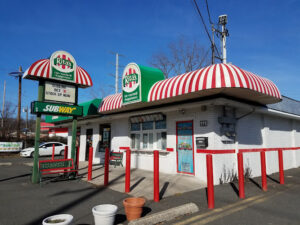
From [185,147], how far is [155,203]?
4047 mm

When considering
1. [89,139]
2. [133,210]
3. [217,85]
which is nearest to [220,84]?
[217,85]

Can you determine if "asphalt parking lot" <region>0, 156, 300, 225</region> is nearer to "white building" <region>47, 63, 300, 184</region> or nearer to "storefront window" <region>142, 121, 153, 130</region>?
"white building" <region>47, 63, 300, 184</region>

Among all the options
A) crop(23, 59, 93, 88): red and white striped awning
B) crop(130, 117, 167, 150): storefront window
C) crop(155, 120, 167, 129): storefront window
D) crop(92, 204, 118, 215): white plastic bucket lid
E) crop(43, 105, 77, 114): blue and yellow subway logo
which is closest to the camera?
crop(92, 204, 118, 215): white plastic bucket lid

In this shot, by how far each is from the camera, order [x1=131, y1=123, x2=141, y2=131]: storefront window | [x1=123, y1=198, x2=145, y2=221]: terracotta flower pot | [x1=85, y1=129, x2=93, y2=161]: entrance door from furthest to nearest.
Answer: [x1=85, y1=129, x2=93, y2=161]: entrance door
[x1=131, y1=123, x2=141, y2=131]: storefront window
[x1=123, y1=198, x2=145, y2=221]: terracotta flower pot

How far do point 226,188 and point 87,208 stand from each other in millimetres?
4705

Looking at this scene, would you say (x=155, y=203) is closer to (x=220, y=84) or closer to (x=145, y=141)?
(x=220, y=84)

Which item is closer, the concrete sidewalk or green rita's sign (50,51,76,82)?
the concrete sidewalk

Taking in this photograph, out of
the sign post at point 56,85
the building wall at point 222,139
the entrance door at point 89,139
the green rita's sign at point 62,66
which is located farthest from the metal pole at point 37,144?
the entrance door at point 89,139

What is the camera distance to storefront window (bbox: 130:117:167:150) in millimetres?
10719

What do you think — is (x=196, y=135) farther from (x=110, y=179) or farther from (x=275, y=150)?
(x=275, y=150)

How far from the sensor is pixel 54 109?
8945 mm

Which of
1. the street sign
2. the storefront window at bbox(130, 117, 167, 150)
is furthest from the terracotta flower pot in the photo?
the street sign

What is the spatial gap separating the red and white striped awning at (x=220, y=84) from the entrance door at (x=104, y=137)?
6.11m

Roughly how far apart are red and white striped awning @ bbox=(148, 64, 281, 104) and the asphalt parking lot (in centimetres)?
338
